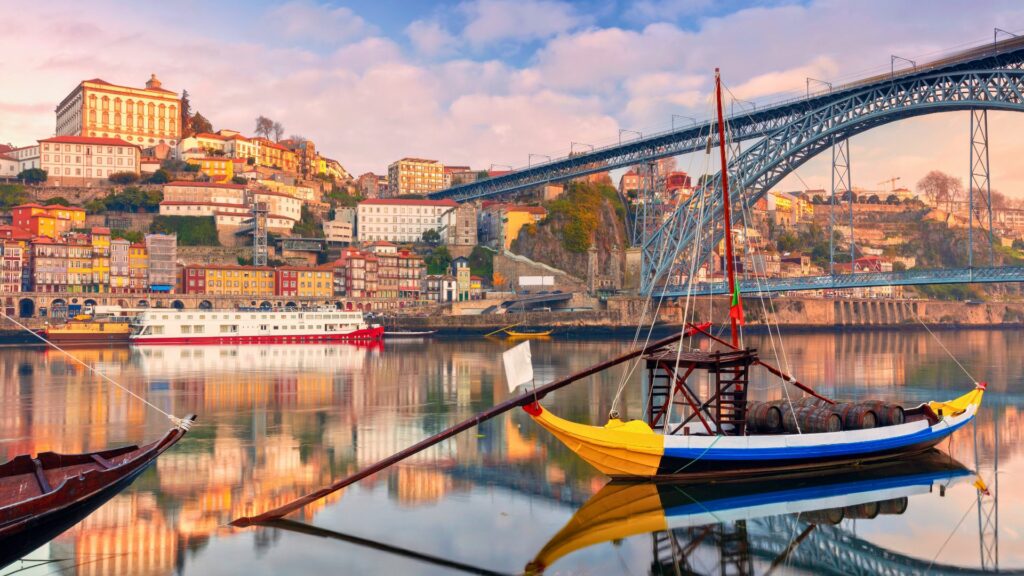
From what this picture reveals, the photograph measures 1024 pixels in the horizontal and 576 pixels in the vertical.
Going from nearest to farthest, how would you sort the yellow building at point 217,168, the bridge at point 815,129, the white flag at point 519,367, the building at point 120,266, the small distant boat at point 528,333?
the white flag at point 519,367 < the bridge at point 815,129 < the small distant boat at point 528,333 < the building at point 120,266 < the yellow building at point 217,168

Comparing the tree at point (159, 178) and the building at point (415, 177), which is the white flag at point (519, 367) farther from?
the building at point (415, 177)

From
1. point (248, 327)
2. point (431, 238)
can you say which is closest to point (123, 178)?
point (431, 238)

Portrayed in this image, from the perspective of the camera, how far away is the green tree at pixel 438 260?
2931 inches

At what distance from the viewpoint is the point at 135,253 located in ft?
211

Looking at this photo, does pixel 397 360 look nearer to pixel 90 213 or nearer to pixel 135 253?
pixel 135 253

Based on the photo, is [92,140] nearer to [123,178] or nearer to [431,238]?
[123,178]

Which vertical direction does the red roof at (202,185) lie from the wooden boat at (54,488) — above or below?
above

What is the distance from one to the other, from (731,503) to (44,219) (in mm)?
67926

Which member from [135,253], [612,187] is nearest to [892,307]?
[612,187]

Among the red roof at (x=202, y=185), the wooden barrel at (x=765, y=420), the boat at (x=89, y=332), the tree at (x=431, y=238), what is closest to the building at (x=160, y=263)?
the boat at (x=89, y=332)

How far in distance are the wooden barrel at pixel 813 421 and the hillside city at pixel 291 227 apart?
46026 mm

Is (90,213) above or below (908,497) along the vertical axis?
above

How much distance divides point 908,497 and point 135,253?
62333 millimetres

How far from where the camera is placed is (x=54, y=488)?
10.1 metres
